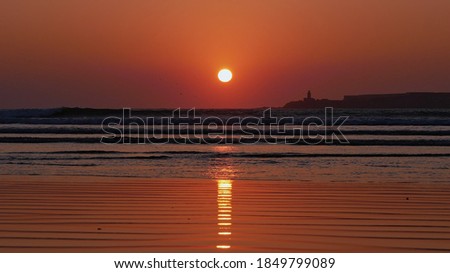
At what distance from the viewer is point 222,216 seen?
27.3 feet

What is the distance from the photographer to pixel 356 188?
11.2 meters

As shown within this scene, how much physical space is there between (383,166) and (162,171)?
4489mm

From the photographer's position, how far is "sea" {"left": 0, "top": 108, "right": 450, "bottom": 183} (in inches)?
543

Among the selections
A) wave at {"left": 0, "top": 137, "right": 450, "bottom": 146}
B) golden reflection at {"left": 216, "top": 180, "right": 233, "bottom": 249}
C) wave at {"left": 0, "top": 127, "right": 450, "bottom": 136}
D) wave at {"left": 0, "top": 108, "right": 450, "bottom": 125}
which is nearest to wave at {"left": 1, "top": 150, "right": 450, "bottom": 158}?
wave at {"left": 0, "top": 137, "right": 450, "bottom": 146}

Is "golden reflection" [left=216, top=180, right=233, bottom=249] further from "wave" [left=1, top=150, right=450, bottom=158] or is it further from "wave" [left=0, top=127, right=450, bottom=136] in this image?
"wave" [left=0, top=127, right=450, bottom=136]

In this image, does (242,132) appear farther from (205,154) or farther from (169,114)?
(169,114)

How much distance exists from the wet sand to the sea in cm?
188

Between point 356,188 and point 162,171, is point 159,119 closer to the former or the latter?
point 162,171

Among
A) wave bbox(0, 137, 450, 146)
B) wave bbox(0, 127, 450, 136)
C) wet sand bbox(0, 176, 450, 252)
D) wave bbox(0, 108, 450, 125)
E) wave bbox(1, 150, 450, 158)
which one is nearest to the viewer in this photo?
wet sand bbox(0, 176, 450, 252)

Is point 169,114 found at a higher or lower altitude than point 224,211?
higher

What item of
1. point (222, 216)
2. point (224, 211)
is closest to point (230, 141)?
point (224, 211)

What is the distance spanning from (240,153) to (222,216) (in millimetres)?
11064

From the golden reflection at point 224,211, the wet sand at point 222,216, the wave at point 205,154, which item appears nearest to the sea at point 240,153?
the wave at point 205,154

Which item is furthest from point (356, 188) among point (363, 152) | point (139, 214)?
point (363, 152)
